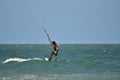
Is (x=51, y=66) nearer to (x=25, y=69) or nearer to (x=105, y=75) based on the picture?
(x=25, y=69)

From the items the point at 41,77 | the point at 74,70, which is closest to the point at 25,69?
the point at 74,70

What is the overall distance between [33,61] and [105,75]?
1051 centimetres

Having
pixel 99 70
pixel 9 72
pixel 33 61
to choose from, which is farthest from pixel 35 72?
pixel 33 61

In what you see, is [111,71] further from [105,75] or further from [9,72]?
[9,72]

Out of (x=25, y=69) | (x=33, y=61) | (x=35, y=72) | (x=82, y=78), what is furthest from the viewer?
(x=33, y=61)

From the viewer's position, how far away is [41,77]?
2594 centimetres

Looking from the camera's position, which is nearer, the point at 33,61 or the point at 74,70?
the point at 74,70

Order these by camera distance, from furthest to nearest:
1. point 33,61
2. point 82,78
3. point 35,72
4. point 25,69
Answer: point 33,61, point 25,69, point 35,72, point 82,78

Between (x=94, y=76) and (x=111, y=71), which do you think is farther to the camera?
(x=111, y=71)

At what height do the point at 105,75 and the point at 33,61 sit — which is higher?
the point at 33,61

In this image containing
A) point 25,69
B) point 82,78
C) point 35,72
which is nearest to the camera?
point 82,78

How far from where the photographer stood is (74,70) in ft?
98.7

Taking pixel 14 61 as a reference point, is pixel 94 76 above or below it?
below

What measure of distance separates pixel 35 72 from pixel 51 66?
3.38m
